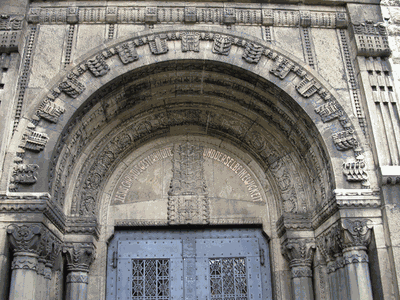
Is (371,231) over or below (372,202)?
below

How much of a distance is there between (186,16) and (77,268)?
226 inches

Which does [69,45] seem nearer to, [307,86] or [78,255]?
[78,255]

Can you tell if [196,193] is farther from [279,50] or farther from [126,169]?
[279,50]

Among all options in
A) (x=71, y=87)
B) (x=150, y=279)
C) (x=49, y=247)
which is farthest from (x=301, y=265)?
(x=71, y=87)

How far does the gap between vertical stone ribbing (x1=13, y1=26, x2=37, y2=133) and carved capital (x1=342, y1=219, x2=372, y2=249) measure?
6395 mm

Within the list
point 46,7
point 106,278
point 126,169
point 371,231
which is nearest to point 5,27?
point 46,7

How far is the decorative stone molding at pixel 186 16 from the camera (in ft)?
30.0

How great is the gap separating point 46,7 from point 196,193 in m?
5.26

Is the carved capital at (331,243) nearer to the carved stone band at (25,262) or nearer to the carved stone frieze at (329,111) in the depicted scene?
the carved stone frieze at (329,111)

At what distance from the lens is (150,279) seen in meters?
9.27

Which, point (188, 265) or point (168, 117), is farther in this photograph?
point (168, 117)

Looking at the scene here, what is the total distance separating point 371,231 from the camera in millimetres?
7684

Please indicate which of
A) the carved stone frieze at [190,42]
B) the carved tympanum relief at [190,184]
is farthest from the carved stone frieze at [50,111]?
the carved stone frieze at [190,42]

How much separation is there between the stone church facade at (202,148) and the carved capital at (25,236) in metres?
0.03
